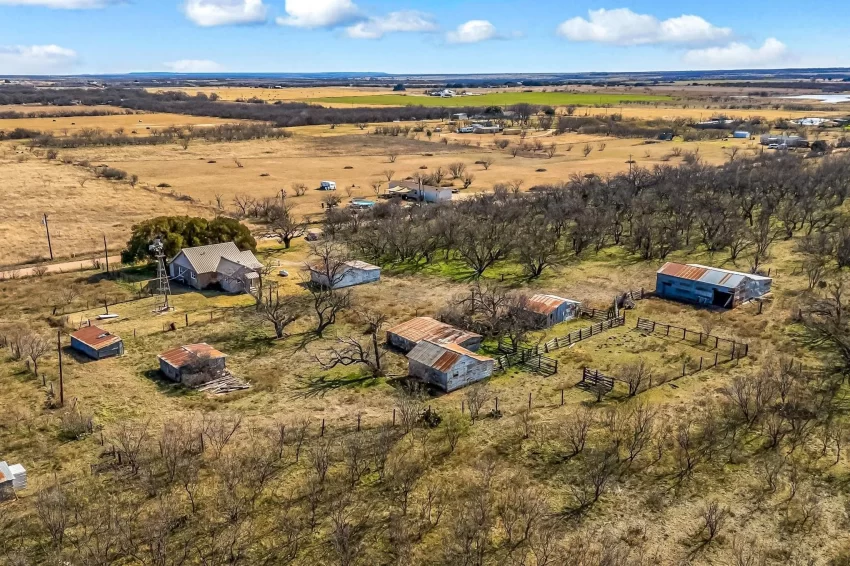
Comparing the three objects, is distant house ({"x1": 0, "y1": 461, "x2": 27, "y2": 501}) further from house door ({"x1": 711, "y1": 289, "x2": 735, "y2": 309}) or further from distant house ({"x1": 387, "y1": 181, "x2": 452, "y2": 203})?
distant house ({"x1": 387, "y1": 181, "x2": 452, "y2": 203})

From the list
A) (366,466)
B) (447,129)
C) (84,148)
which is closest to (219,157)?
(84,148)

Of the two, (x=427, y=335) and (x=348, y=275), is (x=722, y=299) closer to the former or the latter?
(x=427, y=335)

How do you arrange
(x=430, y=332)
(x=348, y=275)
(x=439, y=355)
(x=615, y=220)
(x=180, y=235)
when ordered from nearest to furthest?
(x=439, y=355), (x=430, y=332), (x=348, y=275), (x=180, y=235), (x=615, y=220)

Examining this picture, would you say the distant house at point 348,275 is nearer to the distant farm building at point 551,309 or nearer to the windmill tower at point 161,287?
the windmill tower at point 161,287

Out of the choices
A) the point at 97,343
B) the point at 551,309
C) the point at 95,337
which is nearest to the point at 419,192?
the point at 551,309

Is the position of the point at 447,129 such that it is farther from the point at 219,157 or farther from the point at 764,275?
the point at 764,275

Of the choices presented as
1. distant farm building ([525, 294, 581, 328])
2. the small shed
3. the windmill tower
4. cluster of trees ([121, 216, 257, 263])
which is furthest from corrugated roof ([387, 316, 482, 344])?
cluster of trees ([121, 216, 257, 263])
